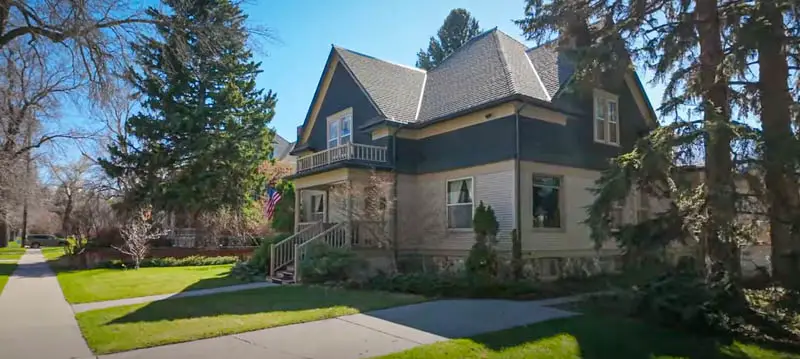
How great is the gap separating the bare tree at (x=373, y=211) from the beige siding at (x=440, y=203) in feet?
2.06

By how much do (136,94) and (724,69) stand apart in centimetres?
1063

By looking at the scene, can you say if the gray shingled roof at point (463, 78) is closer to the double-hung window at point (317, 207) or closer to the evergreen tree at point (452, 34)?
the double-hung window at point (317, 207)

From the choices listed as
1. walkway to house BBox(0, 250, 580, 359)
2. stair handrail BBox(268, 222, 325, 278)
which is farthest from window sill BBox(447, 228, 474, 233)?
walkway to house BBox(0, 250, 580, 359)

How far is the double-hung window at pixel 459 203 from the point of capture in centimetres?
1720

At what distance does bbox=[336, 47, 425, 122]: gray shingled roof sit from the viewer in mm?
19531

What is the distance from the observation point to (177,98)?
2970 cm

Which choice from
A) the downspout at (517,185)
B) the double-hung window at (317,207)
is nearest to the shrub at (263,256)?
the double-hung window at (317,207)

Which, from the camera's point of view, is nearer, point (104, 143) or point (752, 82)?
point (752, 82)

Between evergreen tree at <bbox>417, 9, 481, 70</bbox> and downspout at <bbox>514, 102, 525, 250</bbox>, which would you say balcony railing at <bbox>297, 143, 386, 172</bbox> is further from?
evergreen tree at <bbox>417, 9, 481, 70</bbox>

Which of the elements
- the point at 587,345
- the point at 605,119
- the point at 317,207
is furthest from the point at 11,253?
the point at 587,345

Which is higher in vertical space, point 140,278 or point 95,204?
point 95,204

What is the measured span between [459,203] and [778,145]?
33.1ft

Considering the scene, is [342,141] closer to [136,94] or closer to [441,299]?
[441,299]

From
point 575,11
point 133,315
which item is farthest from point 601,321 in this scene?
point 133,315
